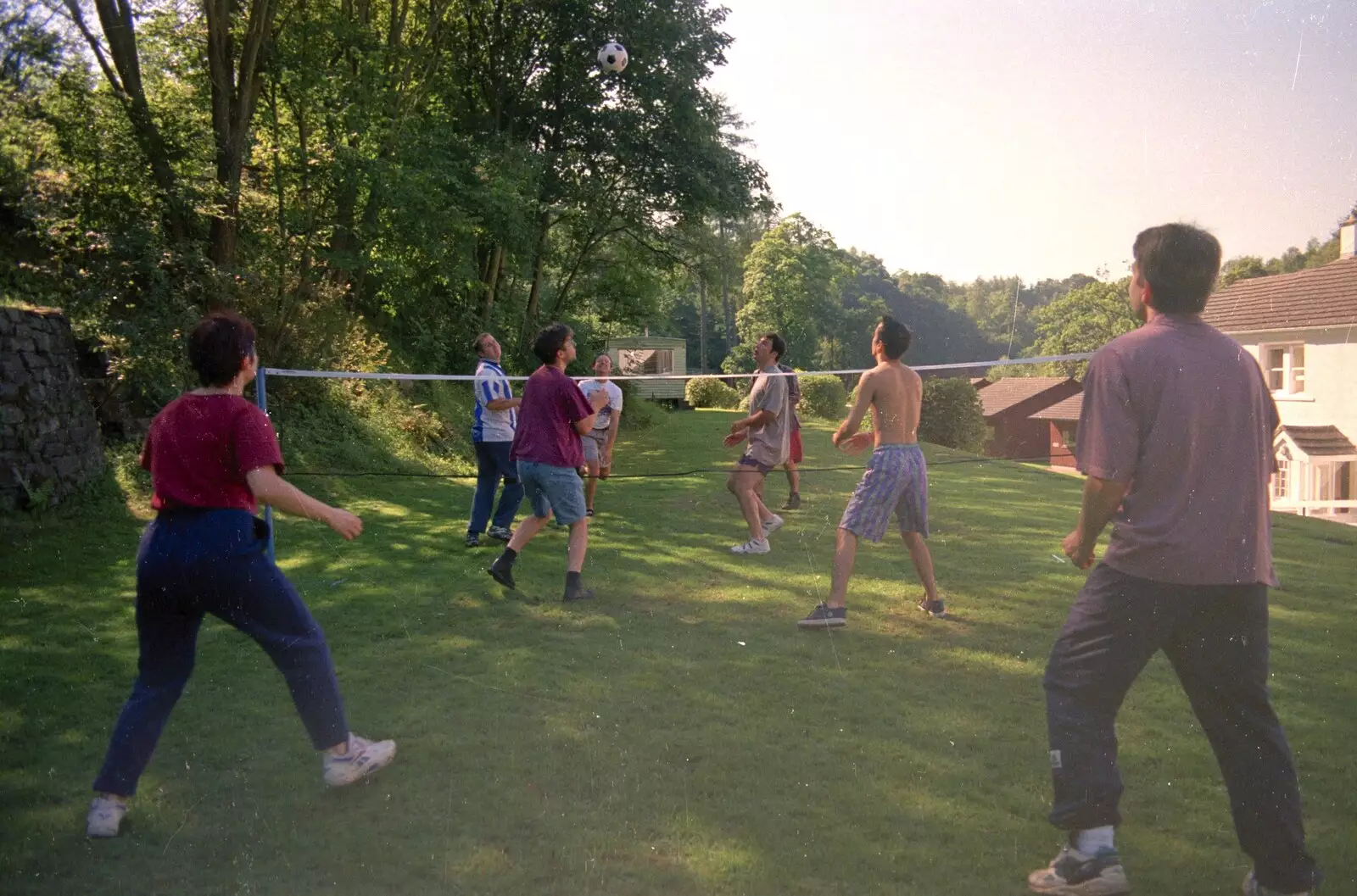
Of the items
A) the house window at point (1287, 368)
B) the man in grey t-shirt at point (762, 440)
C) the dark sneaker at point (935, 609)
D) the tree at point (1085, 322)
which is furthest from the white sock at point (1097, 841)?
the tree at point (1085, 322)

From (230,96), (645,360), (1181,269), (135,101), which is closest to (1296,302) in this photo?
(1181,269)

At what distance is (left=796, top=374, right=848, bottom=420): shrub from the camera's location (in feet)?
91.4

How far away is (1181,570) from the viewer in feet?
9.58

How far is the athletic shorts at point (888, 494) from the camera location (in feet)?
19.7

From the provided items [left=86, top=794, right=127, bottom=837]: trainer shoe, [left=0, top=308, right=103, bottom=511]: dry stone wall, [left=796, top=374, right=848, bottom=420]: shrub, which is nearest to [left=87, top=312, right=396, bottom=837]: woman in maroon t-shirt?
[left=86, top=794, right=127, bottom=837]: trainer shoe

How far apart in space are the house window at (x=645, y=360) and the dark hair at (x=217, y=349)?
37.4 meters

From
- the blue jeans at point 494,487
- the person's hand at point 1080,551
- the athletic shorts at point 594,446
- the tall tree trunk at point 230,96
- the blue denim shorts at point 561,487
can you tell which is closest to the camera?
the person's hand at point 1080,551

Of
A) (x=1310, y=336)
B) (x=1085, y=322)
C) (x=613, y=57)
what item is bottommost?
(x=1310, y=336)

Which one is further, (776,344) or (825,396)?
(825,396)

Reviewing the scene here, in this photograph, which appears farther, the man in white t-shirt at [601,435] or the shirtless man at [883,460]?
the man in white t-shirt at [601,435]

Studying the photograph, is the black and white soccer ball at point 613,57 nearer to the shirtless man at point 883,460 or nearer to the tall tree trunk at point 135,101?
the tall tree trunk at point 135,101

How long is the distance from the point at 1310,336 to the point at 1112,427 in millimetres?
11431

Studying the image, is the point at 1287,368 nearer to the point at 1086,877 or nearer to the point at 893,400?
the point at 893,400

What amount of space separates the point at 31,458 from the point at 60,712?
6821 mm
